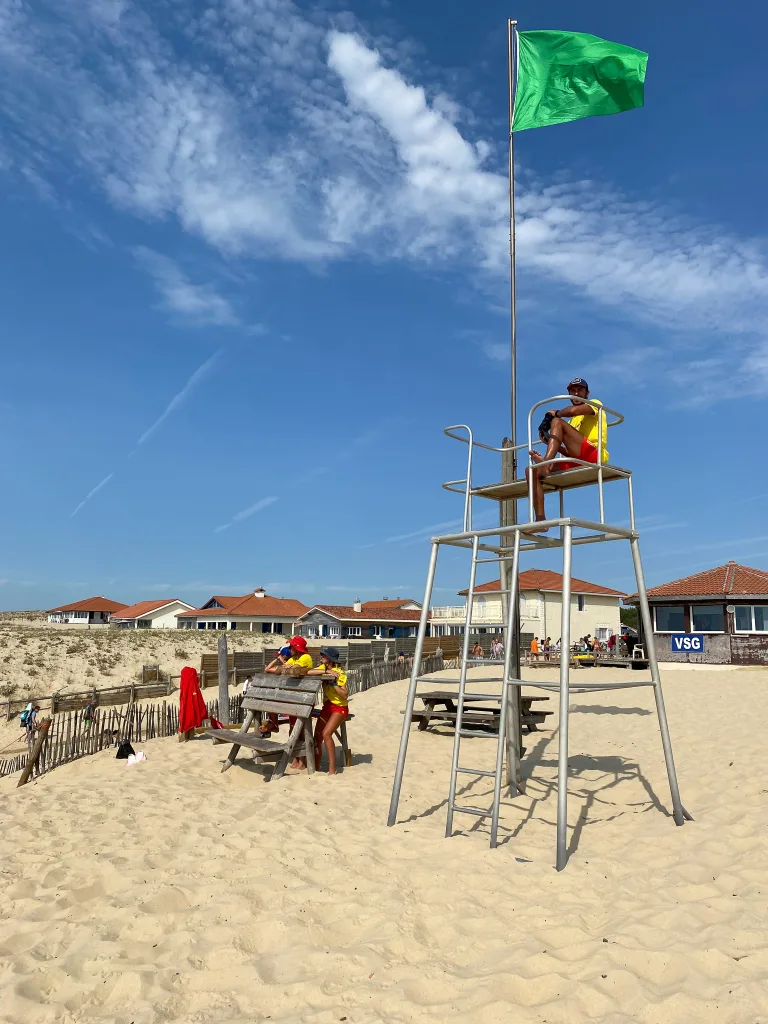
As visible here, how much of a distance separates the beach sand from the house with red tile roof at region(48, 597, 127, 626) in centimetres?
8309

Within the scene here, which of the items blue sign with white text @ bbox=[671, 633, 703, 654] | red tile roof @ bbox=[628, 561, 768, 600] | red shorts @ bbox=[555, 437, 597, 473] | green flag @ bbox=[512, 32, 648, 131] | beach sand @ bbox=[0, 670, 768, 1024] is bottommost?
beach sand @ bbox=[0, 670, 768, 1024]

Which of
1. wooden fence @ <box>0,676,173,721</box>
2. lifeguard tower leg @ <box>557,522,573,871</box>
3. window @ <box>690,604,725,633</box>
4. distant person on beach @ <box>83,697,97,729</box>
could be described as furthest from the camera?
window @ <box>690,604,725,633</box>

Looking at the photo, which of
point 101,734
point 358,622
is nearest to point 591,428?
point 101,734

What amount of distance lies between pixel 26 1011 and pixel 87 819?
12.3ft

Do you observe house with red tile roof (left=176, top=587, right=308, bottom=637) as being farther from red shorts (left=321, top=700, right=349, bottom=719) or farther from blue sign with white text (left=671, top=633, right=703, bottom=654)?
red shorts (left=321, top=700, right=349, bottom=719)

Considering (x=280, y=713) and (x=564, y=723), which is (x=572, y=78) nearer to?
(x=564, y=723)

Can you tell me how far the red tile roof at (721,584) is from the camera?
28156 millimetres

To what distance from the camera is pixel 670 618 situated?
98.8 ft

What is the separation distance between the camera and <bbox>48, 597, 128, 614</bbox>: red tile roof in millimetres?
85625

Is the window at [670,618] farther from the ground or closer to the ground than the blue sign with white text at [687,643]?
farther from the ground

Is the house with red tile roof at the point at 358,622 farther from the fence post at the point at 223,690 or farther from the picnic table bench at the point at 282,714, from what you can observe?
the picnic table bench at the point at 282,714

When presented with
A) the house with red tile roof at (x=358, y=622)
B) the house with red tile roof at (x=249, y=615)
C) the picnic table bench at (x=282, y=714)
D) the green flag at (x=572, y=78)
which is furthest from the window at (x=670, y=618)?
the house with red tile roof at (x=249, y=615)

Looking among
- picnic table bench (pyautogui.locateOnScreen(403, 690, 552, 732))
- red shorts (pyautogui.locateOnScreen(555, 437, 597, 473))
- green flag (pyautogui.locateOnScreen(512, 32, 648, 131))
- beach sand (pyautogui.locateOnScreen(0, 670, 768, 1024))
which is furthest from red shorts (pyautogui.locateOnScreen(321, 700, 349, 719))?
green flag (pyautogui.locateOnScreen(512, 32, 648, 131))

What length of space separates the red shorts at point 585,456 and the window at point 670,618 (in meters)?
25.3
